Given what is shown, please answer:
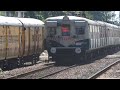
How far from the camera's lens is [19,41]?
816 inches

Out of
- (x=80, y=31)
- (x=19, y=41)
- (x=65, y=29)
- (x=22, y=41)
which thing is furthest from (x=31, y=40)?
(x=80, y=31)

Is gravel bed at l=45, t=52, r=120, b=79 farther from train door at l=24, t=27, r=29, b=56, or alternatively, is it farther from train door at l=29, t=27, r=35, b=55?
train door at l=29, t=27, r=35, b=55

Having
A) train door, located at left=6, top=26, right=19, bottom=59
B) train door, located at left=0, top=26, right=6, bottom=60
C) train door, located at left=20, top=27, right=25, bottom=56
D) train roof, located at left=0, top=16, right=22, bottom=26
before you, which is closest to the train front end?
train door, located at left=20, top=27, right=25, bottom=56

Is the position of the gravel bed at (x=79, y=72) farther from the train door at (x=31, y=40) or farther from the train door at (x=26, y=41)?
the train door at (x=31, y=40)

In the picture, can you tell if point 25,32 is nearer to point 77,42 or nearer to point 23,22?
point 23,22

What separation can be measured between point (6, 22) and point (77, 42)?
6361 mm

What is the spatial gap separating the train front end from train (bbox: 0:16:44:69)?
1121 mm

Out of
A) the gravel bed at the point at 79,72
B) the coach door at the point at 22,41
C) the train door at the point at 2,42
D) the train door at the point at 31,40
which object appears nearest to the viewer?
the gravel bed at the point at 79,72

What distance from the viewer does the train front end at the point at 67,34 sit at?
923 inches

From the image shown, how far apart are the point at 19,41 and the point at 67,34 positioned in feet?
13.5

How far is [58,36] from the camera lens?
77.2 ft

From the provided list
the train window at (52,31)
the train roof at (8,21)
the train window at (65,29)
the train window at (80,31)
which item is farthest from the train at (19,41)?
the train window at (80,31)

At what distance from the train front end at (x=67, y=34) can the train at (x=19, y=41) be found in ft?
3.68
